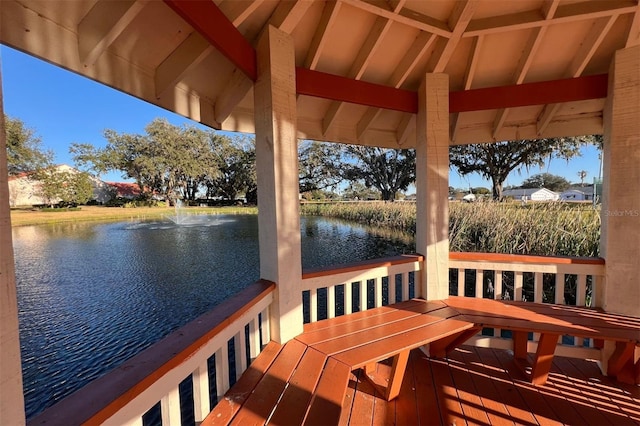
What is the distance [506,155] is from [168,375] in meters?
14.0

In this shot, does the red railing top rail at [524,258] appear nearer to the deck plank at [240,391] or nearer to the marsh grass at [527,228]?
the deck plank at [240,391]

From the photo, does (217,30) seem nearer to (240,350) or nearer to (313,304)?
(240,350)

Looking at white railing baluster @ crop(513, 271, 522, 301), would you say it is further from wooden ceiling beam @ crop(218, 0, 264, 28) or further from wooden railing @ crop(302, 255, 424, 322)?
wooden ceiling beam @ crop(218, 0, 264, 28)

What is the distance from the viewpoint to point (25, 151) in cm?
1455

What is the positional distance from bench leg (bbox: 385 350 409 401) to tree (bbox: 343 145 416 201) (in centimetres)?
1559

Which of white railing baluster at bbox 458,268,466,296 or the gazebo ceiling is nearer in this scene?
the gazebo ceiling

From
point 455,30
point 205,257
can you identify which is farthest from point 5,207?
point 205,257

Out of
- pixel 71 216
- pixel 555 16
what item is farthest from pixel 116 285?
pixel 71 216

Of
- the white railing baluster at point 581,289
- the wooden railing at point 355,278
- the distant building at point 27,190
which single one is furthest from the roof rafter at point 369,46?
the distant building at point 27,190

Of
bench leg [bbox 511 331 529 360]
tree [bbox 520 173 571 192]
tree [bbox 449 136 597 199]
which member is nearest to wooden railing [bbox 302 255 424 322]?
bench leg [bbox 511 331 529 360]

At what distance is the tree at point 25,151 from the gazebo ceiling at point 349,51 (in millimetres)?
17673

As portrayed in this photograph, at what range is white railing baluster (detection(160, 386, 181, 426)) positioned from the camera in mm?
1039

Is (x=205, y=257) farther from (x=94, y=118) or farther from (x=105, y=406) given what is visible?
(x=94, y=118)

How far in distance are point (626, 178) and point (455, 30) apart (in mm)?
1780
